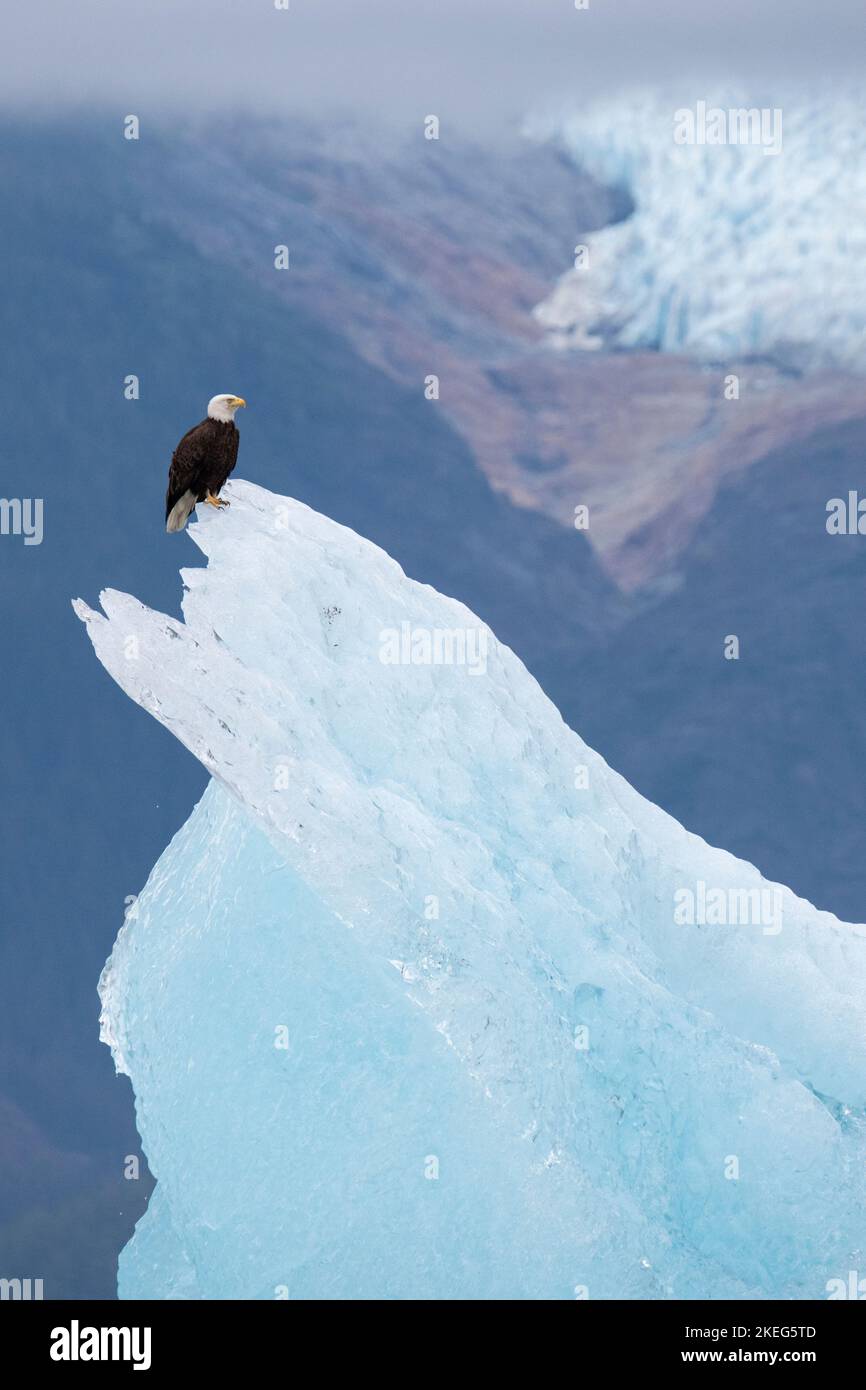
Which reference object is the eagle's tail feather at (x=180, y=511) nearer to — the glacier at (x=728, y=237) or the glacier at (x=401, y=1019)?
the glacier at (x=401, y=1019)

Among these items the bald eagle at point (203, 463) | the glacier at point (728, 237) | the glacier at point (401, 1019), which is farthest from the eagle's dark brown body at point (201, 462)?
the glacier at point (728, 237)

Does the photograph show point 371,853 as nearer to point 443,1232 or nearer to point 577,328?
point 443,1232

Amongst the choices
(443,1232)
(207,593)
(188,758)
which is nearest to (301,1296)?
(443,1232)

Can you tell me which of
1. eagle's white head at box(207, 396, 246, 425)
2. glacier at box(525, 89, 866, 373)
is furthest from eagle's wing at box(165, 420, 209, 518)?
glacier at box(525, 89, 866, 373)

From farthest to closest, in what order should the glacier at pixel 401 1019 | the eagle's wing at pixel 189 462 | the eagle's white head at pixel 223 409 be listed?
the eagle's white head at pixel 223 409, the eagle's wing at pixel 189 462, the glacier at pixel 401 1019

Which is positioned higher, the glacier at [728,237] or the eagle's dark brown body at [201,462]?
the glacier at [728,237]

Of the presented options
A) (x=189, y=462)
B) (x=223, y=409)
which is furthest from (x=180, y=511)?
(x=223, y=409)
